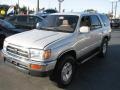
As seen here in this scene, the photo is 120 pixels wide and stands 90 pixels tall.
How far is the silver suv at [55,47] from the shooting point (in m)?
5.07

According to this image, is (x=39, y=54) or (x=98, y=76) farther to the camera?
(x=98, y=76)

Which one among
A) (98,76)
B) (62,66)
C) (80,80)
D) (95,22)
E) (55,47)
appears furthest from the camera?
(95,22)

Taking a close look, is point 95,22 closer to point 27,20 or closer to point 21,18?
point 27,20

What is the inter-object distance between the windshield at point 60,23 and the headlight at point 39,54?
4.67 feet

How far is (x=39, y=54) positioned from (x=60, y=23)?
1.97 metres

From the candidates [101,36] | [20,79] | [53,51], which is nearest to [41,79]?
[20,79]

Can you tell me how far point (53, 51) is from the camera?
513 centimetres

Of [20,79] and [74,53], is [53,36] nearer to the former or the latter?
[74,53]

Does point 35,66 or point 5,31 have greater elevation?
point 5,31

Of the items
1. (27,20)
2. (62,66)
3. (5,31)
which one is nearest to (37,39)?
(62,66)

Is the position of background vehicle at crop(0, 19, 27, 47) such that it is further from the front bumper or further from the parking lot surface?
A: the front bumper

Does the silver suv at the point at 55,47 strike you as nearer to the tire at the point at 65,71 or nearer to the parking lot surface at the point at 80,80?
the tire at the point at 65,71

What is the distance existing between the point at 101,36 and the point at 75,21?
224 cm

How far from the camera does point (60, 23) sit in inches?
266
